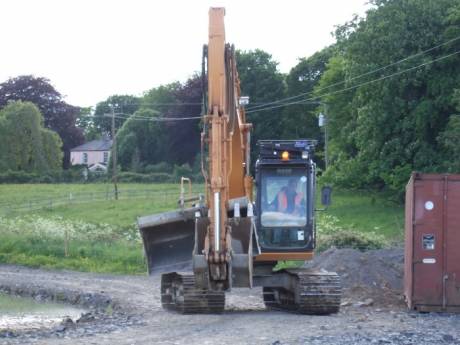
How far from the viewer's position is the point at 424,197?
1834cm

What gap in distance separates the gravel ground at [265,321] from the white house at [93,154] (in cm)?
8117

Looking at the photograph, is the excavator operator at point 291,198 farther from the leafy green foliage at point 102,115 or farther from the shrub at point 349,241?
the leafy green foliage at point 102,115

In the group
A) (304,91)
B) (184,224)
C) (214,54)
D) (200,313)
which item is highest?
(304,91)

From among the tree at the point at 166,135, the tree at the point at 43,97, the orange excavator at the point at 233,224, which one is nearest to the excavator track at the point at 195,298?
the orange excavator at the point at 233,224

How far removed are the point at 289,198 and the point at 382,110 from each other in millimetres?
22506

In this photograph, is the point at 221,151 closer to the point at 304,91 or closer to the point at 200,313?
the point at 200,313

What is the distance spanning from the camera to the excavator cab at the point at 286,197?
1869 cm

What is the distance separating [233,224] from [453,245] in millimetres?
4591

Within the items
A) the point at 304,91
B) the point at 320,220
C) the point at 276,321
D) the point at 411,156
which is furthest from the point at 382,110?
the point at 304,91

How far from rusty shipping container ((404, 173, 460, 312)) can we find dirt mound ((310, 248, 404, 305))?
1909 mm

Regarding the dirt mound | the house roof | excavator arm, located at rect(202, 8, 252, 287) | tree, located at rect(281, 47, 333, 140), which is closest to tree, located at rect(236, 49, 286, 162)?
tree, located at rect(281, 47, 333, 140)

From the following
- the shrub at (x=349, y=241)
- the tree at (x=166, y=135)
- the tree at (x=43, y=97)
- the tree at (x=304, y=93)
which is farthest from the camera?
the tree at (x=43, y=97)

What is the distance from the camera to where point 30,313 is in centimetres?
2316

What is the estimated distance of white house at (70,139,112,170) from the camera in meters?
108
